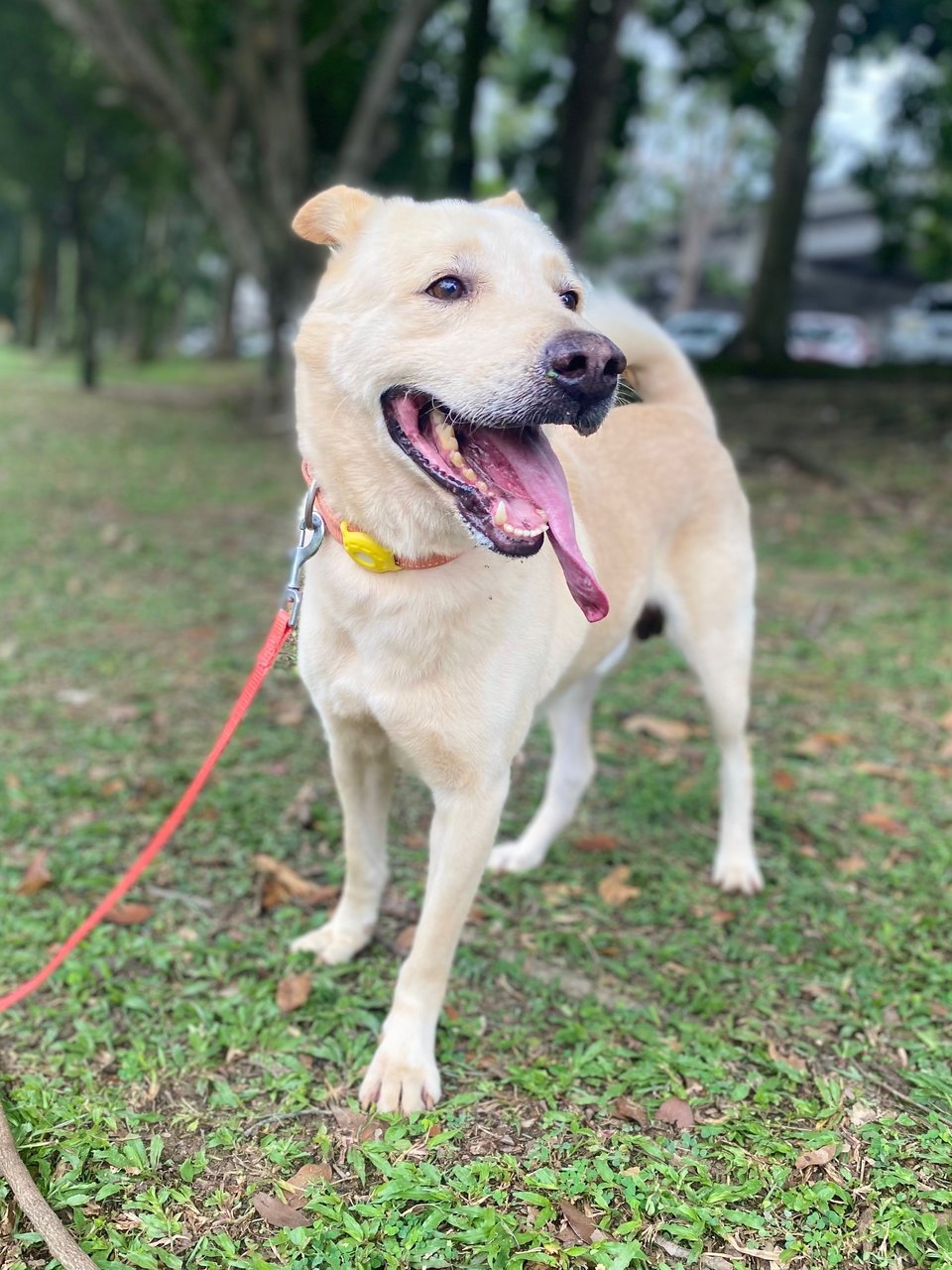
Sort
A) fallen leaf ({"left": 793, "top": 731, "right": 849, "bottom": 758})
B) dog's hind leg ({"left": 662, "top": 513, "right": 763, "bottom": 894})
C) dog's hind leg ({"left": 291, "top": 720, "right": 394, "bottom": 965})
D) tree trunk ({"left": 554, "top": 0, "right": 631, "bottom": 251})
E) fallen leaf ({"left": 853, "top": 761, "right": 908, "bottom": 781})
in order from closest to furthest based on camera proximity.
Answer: dog's hind leg ({"left": 291, "top": 720, "right": 394, "bottom": 965}), dog's hind leg ({"left": 662, "top": 513, "right": 763, "bottom": 894}), fallen leaf ({"left": 853, "top": 761, "right": 908, "bottom": 781}), fallen leaf ({"left": 793, "top": 731, "right": 849, "bottom": 758}), tree trunk ({"left": 554, "top": 0, "right": 631, "bottom": 251})

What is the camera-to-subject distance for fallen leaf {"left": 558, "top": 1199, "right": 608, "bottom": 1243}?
78.2 inches

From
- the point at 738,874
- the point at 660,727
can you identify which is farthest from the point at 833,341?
the point at 738,874

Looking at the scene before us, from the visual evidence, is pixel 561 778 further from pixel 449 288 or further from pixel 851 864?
pixel 449 288

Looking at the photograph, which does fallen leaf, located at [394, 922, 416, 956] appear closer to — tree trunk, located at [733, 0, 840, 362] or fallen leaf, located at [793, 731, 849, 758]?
fallen leaf, located at [793, 731, 849, 758]

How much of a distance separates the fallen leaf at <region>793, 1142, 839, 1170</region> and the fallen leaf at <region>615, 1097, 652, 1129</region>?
13.0 inches

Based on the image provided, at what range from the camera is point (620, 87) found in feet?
50.4

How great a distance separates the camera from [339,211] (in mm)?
2305

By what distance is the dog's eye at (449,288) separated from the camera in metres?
2.06

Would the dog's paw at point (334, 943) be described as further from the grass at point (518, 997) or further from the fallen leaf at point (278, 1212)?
the fallen leaf at point (278, 1212)

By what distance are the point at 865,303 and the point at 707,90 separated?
28.4 m

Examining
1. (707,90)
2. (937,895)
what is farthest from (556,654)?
(707,90)

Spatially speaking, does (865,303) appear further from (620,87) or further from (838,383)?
(838,383)

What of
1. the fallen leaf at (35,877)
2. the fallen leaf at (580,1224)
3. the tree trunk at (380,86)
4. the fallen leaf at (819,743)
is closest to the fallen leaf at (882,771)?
the fallen leaf at (819,743)

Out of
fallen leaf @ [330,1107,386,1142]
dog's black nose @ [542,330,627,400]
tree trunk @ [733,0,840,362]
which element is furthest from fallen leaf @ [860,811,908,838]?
tree trunk @ [733,0,840,362]
